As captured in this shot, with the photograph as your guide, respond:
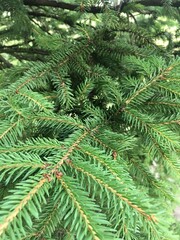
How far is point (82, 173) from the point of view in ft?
2.31

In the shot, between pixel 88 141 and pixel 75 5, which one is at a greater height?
pixel 75 5

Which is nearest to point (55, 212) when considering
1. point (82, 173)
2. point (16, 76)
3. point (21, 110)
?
point (82, 173)

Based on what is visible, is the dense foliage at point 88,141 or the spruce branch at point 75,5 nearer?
the dense foliage at point 88,141

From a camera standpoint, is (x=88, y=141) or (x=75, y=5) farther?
(x=75, y=5)

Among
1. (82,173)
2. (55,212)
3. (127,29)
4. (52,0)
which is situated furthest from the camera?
(52,0)

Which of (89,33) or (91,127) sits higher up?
(89,33)

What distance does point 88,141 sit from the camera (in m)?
0.87

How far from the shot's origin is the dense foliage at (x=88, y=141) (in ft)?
2.05

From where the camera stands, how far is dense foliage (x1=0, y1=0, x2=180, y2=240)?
62 cm

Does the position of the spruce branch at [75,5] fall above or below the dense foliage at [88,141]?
above

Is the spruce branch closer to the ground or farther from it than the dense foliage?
farther from it

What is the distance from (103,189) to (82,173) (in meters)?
0.07

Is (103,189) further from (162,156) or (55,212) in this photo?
(162,156)

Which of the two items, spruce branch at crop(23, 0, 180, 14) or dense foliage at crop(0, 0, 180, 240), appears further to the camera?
spruce branch at crop(23, 0, 180, 14)
